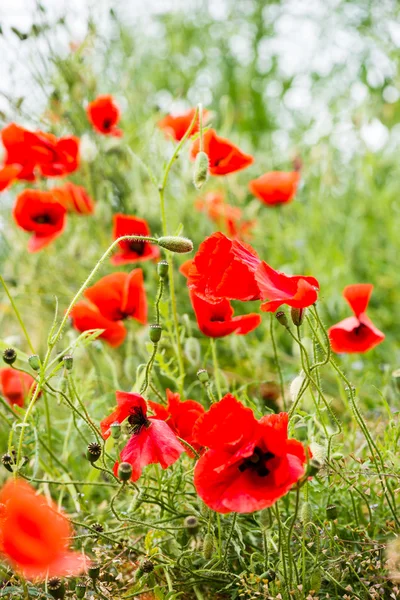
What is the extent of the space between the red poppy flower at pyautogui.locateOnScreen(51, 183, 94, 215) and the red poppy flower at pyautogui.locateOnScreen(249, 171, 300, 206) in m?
0.40

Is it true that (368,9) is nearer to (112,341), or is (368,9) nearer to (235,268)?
(112,341)

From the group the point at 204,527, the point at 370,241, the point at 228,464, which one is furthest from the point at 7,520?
the point at 370,241

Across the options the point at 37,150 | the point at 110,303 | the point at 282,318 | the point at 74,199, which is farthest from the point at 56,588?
the point at 74,199

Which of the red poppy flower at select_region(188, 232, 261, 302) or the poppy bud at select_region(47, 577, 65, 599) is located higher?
the red poppy flower at select_region(188, 232, 261, 302)

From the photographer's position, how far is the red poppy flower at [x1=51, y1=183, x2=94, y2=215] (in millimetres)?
1635

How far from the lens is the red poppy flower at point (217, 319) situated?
0.97m

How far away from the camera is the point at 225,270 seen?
2.51 feet

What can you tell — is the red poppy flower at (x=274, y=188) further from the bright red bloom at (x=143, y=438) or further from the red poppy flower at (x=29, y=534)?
the red poppy flower at (x=29, y=534)

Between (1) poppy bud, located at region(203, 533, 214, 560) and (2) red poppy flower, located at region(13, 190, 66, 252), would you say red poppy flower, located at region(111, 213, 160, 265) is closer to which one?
(2) red poppy flower, located at region(13, 190, 66, 252)

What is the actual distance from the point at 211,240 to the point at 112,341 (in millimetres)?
481

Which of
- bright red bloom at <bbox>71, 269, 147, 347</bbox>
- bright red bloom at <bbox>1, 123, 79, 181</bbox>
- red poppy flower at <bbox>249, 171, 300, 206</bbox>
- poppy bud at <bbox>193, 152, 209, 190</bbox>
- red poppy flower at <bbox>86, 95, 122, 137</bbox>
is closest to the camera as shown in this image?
poppy bud at <bbox>193, 152, 209, 190</bbox>

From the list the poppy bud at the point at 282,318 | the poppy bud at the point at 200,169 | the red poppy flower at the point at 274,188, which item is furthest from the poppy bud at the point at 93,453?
the red poppy flower at the point at 274,188

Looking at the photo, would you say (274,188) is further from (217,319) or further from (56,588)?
(56,588)

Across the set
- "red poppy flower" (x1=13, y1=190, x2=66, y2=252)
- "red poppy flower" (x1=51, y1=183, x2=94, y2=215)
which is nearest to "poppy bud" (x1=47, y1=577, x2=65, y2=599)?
"red poppy flower" (x1=13, y1=190, x2=66, y2=252)
